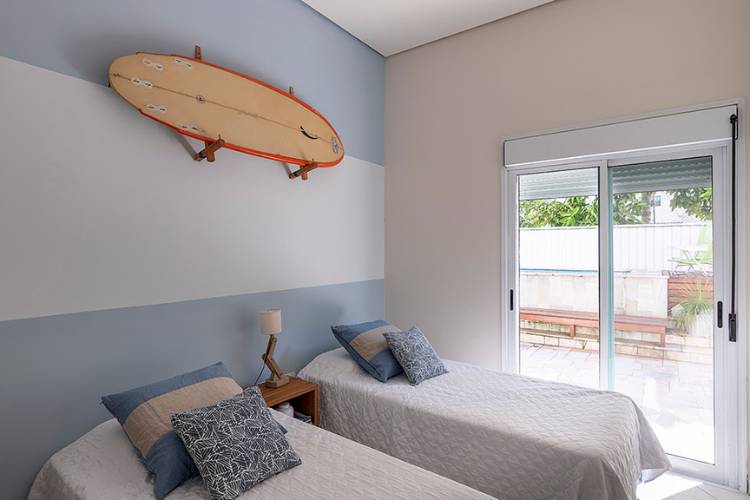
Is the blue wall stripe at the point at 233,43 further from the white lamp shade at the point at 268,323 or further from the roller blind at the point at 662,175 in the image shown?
the roller blind at the point at 662,175

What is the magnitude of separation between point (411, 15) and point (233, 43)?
4.40 ft

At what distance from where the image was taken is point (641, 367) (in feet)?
8.58

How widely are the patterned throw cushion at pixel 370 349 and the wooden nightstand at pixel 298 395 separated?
1.10ft

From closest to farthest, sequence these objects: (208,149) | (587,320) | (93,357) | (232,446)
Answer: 1. (232,446)
2. (93,357)
3. (208,149)
4. (587,320)

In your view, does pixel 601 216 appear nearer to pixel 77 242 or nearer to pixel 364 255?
pixel 364 255

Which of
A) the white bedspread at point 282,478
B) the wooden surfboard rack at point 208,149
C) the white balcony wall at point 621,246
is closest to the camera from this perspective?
the white bedspread at point 282,478

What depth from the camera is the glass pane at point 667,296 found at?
2.43 m

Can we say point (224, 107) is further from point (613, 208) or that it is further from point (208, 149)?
point (613, 208)

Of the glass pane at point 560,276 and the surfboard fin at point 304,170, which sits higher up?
the surfboard fin at point 304,170

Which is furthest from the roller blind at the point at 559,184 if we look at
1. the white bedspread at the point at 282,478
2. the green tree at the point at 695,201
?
the white bedspread at the point at 282,478

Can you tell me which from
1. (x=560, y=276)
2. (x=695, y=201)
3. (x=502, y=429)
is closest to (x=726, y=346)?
(x=695, y=201)

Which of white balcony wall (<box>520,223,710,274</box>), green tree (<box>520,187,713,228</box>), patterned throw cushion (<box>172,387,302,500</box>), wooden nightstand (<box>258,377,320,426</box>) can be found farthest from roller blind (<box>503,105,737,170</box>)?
patterned throw cushion (<box>172,387,302,500</box>)

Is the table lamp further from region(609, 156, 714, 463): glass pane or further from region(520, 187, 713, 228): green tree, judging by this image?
region(609, 156, 714, 463): glass pane

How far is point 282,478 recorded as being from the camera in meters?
1.48
